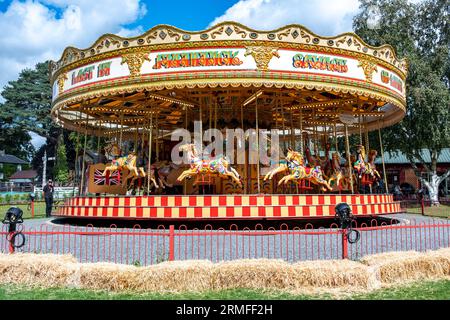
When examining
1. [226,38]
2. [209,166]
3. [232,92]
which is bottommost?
[209,166]

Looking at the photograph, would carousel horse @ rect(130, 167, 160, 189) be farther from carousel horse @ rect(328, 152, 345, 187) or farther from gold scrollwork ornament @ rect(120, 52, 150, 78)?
carousel horse @ rect(328, 152, 345, 187)

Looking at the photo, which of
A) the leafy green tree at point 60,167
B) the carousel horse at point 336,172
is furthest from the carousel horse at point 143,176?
the leafy green tree at point 60,167

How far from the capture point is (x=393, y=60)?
15211 millimetres

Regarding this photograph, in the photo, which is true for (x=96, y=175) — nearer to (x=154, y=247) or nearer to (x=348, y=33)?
(x=154, y=247)

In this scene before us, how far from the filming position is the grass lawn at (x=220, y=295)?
18.2 feet

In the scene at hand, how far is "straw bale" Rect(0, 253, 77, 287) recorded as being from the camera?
20.3ft

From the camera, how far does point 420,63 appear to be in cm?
2522

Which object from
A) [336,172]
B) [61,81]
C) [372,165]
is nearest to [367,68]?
[336,172]

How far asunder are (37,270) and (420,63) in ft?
81.1

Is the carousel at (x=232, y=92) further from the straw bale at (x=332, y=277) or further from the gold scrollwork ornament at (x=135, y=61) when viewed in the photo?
the straw bale at (x=332, y=277)

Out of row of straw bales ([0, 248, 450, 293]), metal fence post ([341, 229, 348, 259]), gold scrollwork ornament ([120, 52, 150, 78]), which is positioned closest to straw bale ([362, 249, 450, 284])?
row of straw bales ([0, 248, 450, 293])

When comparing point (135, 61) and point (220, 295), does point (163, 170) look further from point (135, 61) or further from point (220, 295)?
point (220, 295)

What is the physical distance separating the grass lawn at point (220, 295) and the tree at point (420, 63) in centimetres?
2076

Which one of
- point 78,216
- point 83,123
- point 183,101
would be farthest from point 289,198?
point 83,123
